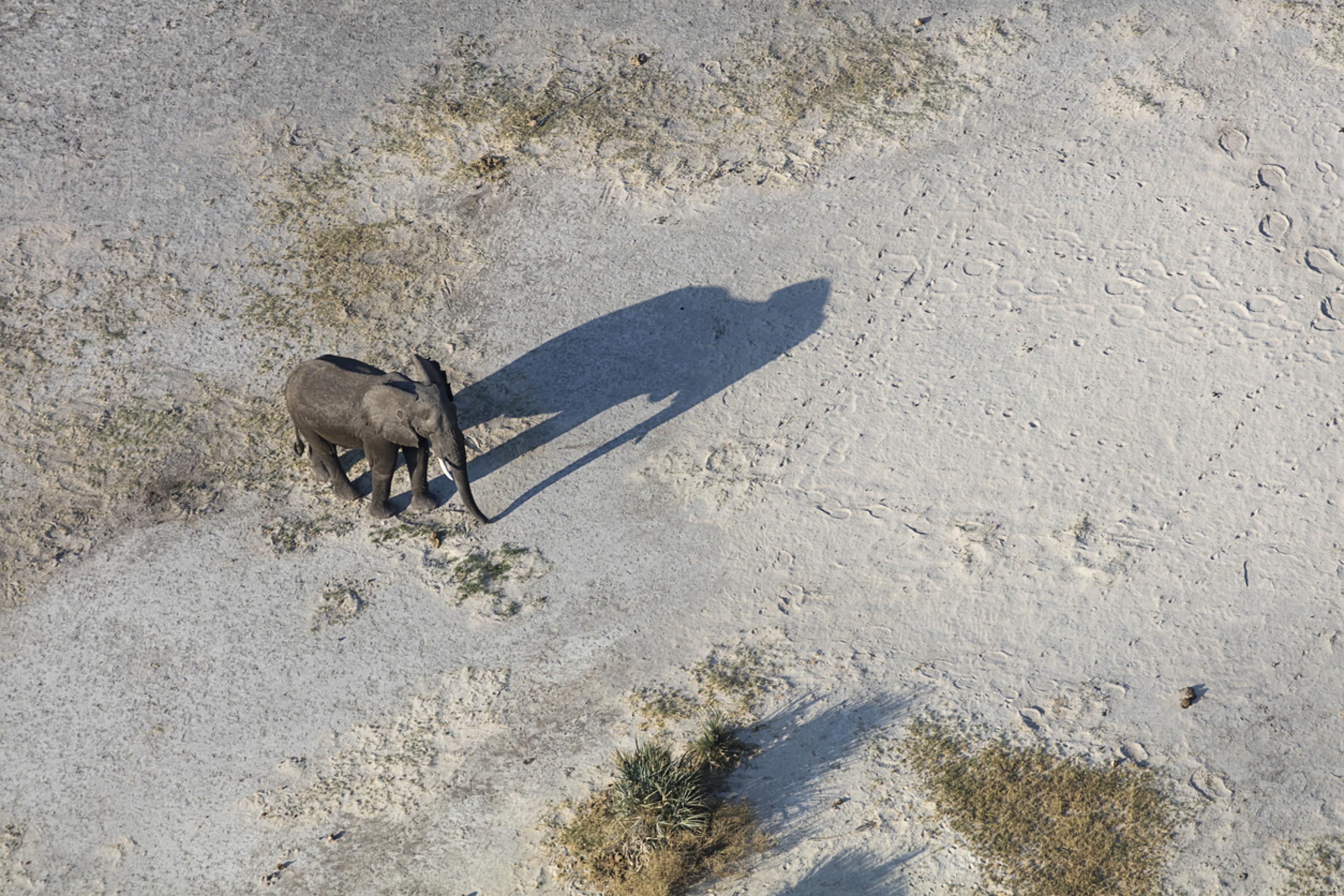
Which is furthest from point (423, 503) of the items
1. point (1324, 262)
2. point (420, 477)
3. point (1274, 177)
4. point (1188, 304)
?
point (1274, 177)

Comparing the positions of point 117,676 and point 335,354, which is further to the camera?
point 335,354

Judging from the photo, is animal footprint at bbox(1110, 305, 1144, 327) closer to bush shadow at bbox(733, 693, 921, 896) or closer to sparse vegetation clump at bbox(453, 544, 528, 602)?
bush shadow at bbox(733, 693, 921, 896)

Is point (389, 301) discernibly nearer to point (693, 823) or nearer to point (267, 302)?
point (267, 302)

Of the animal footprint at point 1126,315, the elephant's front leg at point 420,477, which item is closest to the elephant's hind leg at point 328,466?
the elephant's front leg at point 420,477

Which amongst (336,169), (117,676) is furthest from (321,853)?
(336,169)

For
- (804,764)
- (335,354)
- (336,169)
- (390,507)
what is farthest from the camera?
(336,169)

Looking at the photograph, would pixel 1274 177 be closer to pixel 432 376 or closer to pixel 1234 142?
pixel 1234 142
